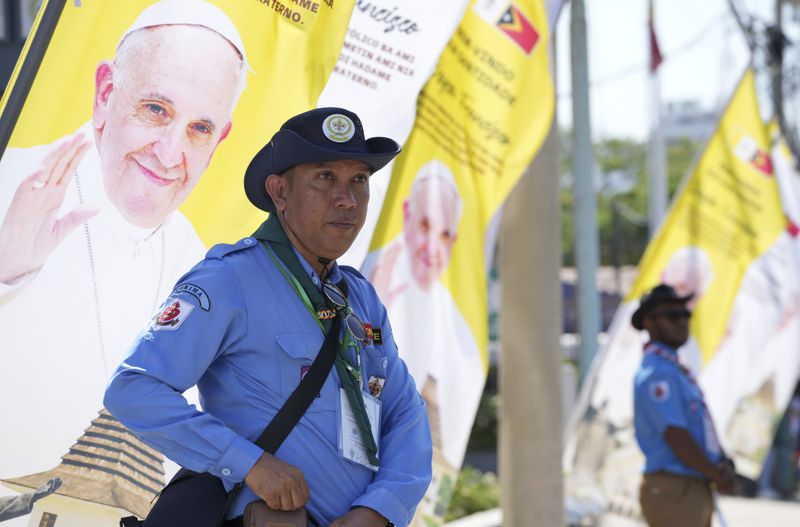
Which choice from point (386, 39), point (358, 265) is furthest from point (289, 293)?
point (386, 39)

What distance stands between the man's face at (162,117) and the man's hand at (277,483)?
3.86 feet

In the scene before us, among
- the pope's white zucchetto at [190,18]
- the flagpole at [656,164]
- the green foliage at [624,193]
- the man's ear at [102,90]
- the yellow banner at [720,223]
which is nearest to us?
the man's ear at [102,90]

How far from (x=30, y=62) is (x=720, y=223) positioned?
6.73 meters

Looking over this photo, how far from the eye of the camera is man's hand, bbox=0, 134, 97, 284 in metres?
3.32

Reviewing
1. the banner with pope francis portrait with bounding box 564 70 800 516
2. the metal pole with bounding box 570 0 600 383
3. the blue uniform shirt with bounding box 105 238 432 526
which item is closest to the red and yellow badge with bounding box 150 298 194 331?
the blue uniform shirt with bounding box 105 238 432 526

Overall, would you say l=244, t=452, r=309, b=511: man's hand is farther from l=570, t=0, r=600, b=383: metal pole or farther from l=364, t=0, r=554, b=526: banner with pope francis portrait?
l=570, t=0, r=600, b=383: metal pole

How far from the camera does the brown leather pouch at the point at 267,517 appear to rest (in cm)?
274

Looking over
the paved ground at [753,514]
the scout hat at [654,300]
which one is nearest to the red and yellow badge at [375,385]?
the scout hat at [654,300]

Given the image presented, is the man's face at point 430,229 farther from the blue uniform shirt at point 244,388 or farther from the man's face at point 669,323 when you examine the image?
the blue uniform shirt at point 244,388

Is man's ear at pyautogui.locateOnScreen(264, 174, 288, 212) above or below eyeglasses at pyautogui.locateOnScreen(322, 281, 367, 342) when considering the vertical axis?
above

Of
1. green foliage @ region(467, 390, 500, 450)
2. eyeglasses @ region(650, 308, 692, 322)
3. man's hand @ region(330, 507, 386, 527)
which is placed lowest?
green foliage @ region(467, 390, 500, 450)

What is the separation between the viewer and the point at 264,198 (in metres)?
3.15

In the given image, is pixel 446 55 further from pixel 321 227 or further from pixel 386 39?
pixel 321 227

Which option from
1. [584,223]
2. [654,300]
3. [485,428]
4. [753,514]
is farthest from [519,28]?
[485,428]
